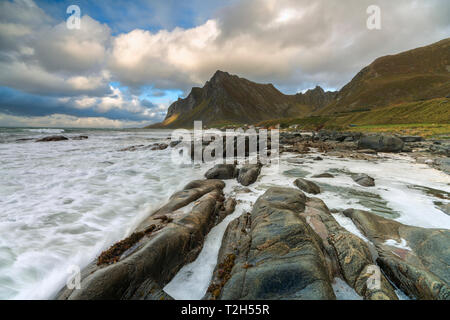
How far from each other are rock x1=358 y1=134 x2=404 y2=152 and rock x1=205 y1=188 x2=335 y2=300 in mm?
25315

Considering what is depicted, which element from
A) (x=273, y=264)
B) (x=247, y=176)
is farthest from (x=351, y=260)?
(x=247, y=176)

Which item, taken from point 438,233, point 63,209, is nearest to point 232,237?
point 438,233

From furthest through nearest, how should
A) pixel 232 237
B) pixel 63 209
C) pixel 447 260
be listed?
pixel 63 209
pixel 232 237
pixel 447 260

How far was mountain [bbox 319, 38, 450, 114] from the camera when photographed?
126000mm

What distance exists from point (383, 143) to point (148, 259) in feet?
96.2

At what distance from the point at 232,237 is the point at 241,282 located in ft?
6.26

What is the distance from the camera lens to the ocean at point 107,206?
4.67 metres

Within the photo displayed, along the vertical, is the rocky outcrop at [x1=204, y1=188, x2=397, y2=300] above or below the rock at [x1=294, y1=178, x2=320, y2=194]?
below

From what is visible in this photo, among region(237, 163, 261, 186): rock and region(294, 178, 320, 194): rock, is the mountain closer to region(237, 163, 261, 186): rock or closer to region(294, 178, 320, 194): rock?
region(237, 163, 261, 186): rock

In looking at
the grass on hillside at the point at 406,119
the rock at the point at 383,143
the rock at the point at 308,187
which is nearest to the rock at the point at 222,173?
the rock at the point at 308,187

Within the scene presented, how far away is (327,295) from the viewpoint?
3.14 m

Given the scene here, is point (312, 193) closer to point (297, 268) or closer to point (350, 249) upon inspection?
point (350, 249)

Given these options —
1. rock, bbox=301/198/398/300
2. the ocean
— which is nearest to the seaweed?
the ocean

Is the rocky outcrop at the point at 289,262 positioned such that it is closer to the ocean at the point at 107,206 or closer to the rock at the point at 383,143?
the ocean at the point at 107,206
